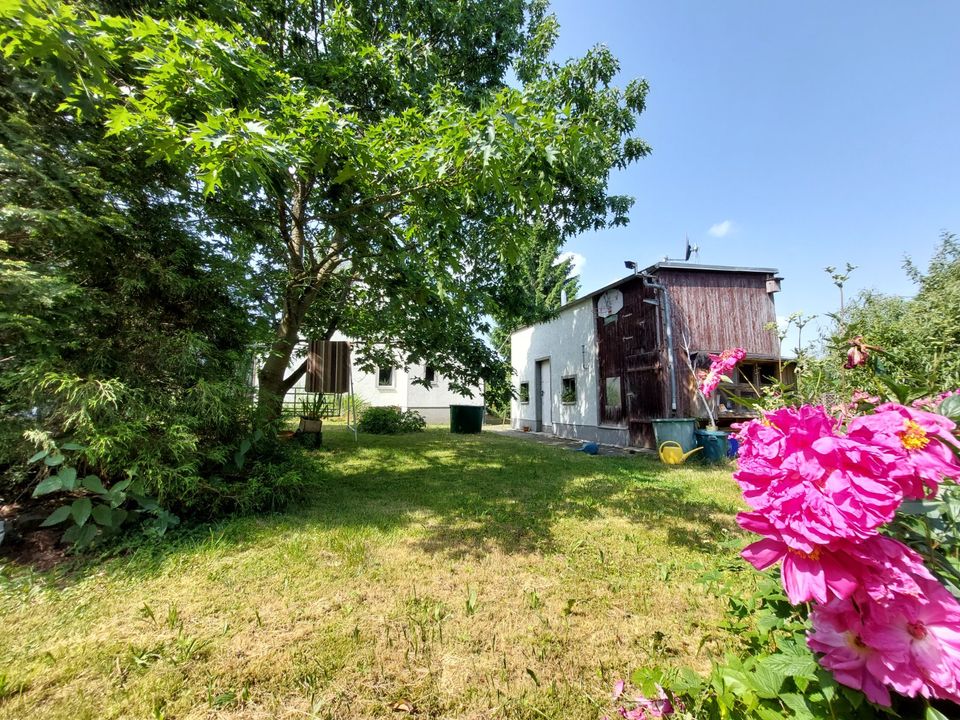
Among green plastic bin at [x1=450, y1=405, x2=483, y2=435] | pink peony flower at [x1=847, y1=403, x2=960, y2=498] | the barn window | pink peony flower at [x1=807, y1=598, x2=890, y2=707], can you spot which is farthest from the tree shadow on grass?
green plastic bin at [x1=450, y1=405, x2=483, y2=435]

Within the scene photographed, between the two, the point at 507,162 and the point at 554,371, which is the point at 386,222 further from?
the point at 554,371

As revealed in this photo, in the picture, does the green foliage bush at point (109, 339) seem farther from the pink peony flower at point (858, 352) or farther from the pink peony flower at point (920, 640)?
the pink peony flower at point (858, 352)

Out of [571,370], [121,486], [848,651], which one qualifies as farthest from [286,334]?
[571,370]

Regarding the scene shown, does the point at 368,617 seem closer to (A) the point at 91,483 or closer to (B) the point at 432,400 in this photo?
(A) the point at 91,483

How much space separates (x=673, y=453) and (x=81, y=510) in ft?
29.4

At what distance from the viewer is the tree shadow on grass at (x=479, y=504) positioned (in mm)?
3555

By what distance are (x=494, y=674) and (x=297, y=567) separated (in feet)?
6.04

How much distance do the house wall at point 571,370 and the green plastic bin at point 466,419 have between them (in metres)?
1.98

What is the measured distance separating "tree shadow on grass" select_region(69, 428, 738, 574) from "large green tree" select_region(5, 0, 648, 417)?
4.98 feet

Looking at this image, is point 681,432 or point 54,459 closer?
point 54,459

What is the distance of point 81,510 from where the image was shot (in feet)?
9.99

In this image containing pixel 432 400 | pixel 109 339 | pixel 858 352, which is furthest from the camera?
pixel 432 400

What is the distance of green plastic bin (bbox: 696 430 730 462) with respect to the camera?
8.23 m

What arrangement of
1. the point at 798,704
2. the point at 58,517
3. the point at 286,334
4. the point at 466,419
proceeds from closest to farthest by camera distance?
the point at 798,704 → the point at 58,517 → the point at 286,334 → the point at 466,419
